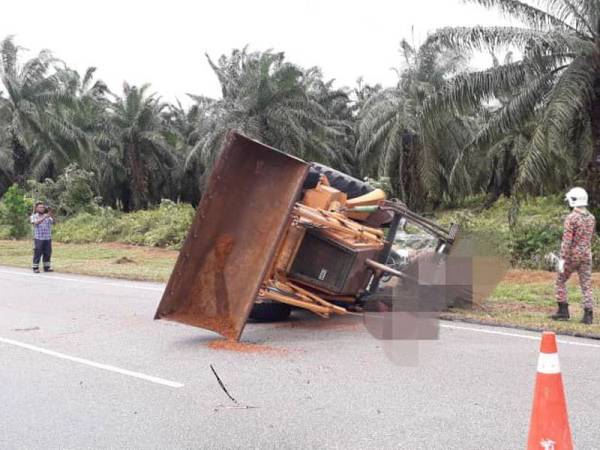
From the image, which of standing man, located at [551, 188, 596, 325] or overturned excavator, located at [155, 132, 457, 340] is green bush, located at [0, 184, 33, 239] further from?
standing man, located at [551, 188, 596, 325]

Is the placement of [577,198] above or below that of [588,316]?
above

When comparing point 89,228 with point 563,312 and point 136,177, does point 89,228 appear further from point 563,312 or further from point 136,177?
point 563,312

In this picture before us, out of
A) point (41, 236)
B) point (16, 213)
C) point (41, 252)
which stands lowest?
point (16, 213)

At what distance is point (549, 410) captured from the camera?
354 centimetres

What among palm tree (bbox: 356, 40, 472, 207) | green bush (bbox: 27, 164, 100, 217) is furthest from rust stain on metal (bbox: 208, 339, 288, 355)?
green bush (bbox: 27, 164, 100, 217)

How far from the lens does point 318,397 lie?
17.7 ft

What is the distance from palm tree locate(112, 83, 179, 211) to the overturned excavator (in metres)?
32.9

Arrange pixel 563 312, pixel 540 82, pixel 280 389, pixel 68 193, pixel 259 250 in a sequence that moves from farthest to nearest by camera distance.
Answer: pixel 68 193 → pixel 540 82 → pixel 563 312 → pixel 259 250 → pixel 280 389

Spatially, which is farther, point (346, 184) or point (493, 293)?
point (493, 293)

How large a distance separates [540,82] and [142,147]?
98.6 feet

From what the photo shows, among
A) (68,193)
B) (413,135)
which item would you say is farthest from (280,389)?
Answer: (68,193)

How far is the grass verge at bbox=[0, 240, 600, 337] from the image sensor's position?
8.55 meters

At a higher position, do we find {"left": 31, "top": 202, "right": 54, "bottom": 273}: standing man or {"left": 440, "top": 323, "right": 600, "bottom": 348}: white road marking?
{"left": 440, "top": 323, "right": 600, "bottom": 348}: white road marking

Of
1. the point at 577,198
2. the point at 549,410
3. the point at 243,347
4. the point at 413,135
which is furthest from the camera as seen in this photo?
the point at 413,135
